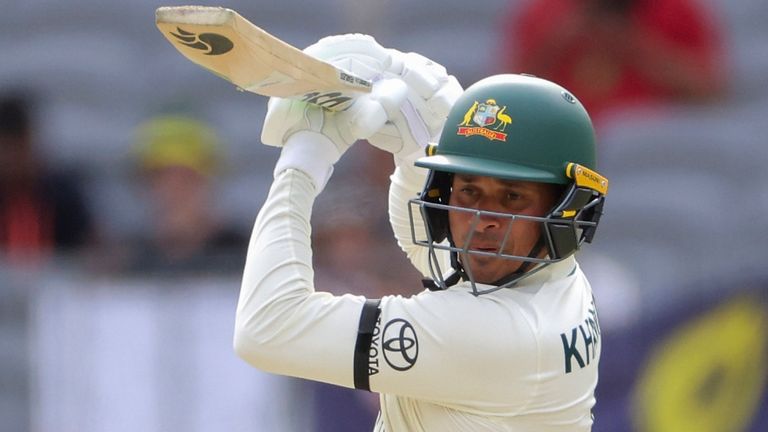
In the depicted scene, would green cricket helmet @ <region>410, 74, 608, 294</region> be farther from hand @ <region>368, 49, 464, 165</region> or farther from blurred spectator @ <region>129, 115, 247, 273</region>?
blurred spectator @ <region>129, 115, 247, 273</region>

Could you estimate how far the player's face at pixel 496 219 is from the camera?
8.21 feet

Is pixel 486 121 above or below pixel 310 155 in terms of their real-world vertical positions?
above

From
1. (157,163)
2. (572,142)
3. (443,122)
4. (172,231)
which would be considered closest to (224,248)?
(172,231)

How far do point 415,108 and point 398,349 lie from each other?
2.01 ft

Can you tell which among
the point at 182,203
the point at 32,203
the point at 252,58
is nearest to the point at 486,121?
the point at 252,58

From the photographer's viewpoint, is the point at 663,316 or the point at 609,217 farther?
the point at 609,217

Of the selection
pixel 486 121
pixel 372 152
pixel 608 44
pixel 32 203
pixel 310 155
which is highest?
pixel 486 121

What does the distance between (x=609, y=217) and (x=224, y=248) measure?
160cm

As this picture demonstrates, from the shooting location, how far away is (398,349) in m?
2.38

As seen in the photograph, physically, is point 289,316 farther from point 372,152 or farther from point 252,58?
point 372,152

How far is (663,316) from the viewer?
459cm

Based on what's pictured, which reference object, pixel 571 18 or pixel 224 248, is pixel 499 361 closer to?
pixel 224 248

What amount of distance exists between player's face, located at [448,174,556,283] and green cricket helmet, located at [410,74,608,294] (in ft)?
0.08

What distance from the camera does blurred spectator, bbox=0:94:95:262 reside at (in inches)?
201
